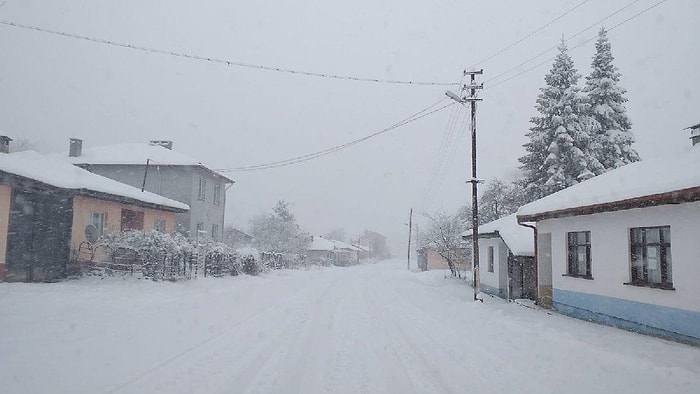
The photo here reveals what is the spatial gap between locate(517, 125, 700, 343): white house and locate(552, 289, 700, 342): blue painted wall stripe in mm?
20

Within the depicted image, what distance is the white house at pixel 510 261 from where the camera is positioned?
1920 cm

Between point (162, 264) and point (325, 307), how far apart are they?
8263 millimetres

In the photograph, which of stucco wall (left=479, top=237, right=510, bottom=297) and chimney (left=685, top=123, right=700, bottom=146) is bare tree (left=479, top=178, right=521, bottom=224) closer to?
stucco wall (left=479, top=237, right=510, bottom=297)

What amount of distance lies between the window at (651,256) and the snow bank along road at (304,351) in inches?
55.3

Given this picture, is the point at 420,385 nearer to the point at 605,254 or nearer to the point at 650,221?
the point at 650,221

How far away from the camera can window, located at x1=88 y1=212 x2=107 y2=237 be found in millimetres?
20000

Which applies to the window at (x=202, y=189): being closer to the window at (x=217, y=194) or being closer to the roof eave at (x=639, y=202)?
the window at (x=217, y=194)

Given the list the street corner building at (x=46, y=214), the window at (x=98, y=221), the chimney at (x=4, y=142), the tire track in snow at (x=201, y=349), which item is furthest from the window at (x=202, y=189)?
the tire track in snow at (x=201, y=349)

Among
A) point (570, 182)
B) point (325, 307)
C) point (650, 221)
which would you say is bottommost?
point (325, 307)

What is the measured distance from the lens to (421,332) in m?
10.6

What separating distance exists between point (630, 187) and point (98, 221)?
1959cm

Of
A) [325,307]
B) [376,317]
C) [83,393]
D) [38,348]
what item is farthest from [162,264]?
[83,393]

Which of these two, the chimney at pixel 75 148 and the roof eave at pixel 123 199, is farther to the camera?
the chimney at pixel 75 148

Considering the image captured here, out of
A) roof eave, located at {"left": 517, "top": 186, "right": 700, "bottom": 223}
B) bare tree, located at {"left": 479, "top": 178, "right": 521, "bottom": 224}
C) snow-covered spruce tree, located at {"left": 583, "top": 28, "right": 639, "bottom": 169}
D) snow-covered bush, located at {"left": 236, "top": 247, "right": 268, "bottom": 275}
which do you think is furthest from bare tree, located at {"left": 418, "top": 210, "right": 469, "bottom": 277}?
roof eave, located at {"left": 517, "top": 186, "right": 700, "bottom": 223}
